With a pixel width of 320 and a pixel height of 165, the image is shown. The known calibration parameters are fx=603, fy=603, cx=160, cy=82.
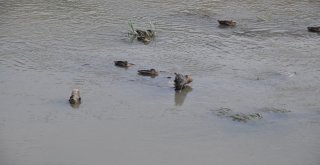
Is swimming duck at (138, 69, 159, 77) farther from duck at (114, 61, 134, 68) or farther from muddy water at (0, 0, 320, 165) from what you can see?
duck at (114, 61, 134, 68)

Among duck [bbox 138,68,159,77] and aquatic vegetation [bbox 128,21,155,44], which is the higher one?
aquatic vegetation [bbox 128,21,155,44]

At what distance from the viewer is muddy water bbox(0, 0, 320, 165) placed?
7.02 m

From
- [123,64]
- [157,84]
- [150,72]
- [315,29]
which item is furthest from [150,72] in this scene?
[315,29]

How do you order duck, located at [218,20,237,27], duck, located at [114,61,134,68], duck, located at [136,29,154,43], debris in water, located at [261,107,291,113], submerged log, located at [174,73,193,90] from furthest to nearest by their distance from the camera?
duck, located at [218,20,237,27] < duck, located at [136,29,154,43] < duck, located at [114,61,134,68] < submerged log, located at [174,73,193,90] < debris in water, located at [261,107,291,113]

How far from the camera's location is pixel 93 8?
13406mm

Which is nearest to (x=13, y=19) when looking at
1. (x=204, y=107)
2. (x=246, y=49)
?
(x=246, y=49)

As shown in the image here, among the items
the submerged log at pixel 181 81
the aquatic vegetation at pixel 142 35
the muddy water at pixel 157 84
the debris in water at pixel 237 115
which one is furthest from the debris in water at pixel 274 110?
the aquatic vegetation at pixel 142 35

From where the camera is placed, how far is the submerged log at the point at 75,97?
8.22 m

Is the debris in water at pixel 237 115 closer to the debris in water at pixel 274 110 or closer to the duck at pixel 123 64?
the debris in water at pixel 274 110

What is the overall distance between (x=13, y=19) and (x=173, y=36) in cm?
336

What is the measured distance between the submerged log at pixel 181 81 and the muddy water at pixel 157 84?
0.12 m

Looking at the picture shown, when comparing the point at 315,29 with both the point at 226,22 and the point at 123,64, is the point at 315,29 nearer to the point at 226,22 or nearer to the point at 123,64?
the point at 226,22

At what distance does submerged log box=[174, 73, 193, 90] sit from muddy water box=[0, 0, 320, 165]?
0.12 m

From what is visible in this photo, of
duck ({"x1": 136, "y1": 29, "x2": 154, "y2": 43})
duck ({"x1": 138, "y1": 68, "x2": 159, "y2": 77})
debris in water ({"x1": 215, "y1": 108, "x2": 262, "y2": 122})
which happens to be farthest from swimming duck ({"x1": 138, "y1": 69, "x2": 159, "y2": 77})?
duck ({"x1": 136, "y1": 29, "x2": 154, "y2": 43})
